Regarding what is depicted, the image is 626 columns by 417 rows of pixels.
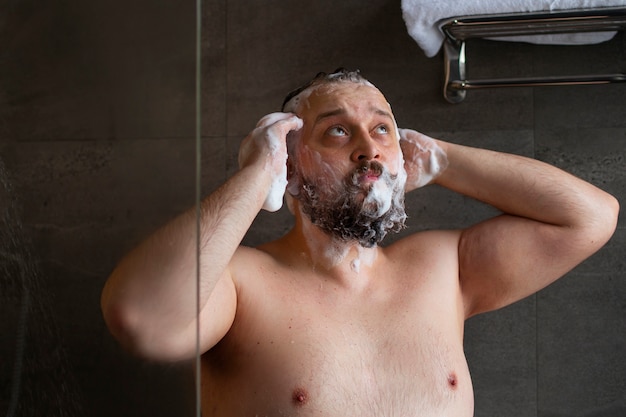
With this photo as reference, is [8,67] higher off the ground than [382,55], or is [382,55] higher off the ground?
[8,67]

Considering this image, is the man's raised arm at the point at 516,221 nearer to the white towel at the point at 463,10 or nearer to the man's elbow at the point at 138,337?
the white towel at the point at 463,10

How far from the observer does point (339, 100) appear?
1495 mm

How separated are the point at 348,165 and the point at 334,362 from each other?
13.4 inches

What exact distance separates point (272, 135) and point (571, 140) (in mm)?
879

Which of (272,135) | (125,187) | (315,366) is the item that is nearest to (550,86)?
(272,135)

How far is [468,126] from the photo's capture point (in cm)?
198

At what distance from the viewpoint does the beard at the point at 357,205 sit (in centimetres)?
140

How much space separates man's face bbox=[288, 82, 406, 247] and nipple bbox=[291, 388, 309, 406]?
0.29 m

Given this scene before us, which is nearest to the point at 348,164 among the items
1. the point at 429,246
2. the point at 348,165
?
the point at 348,165

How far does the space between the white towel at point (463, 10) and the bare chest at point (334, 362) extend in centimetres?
67

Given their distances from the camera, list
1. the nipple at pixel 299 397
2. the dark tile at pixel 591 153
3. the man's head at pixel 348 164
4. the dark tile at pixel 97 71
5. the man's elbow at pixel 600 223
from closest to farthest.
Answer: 1. the dark tile at pixel 97 71
2. the nipple at pixel 299 397
3. the man's head at pixel 348 164
4. the man's elbow at pixel 600 223
5. the dark tile at pixel 591 153

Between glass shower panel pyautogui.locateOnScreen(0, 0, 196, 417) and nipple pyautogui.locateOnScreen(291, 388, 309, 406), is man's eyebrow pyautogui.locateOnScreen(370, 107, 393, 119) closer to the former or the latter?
nipple pyautogui.locateOnScreen(291, 388, 309, 406)

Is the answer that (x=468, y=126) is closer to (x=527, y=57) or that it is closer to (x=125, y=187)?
(x=527, y=57)

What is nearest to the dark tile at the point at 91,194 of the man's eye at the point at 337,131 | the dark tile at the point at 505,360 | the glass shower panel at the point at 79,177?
the glass shower panel at the point at 79,177
